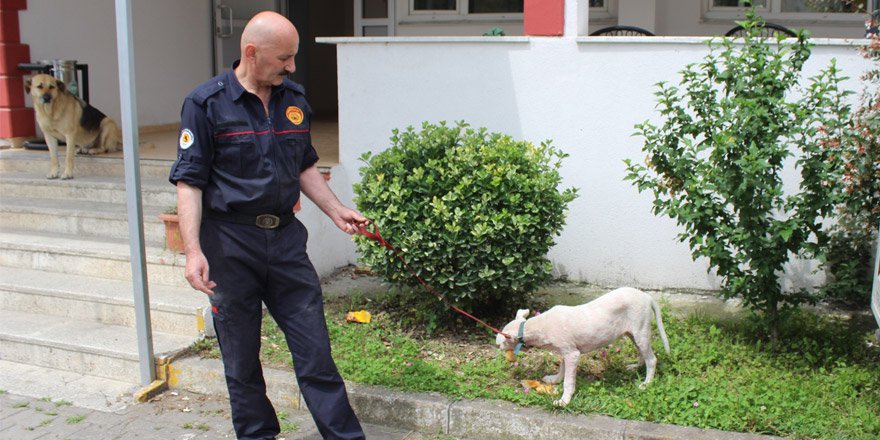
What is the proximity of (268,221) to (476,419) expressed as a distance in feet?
5.01

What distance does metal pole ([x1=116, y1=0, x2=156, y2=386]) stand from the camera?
4.83 metres

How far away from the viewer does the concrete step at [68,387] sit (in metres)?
4.96

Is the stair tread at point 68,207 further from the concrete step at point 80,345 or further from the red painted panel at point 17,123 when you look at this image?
the red painted panel at point 17,123

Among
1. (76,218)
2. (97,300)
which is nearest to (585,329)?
(97,300)

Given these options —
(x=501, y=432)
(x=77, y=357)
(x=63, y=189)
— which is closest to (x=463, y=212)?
(x=501, y=432)

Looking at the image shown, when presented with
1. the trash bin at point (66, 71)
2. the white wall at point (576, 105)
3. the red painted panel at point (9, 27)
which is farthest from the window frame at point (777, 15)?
the red painted panel at point (9, 27)

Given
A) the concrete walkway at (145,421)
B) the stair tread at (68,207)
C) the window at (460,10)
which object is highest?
the window at (460,10)

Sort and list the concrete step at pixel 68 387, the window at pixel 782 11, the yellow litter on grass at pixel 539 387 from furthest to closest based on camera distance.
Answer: the window at pixel 782 11, the concrete step at pixel 68 387, the yellow litter on grass at pixel 539 387

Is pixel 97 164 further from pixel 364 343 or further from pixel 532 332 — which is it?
pixel 532 332

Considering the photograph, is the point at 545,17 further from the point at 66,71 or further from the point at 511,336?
the point at 66,71

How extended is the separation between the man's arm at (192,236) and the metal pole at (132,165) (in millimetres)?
1333

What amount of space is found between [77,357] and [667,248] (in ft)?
13.6

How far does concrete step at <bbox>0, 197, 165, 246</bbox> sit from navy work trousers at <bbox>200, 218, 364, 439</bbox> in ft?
9.20

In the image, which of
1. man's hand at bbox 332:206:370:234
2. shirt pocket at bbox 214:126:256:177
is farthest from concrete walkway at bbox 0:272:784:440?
shirt pocket at bbox 214:126:256:177
